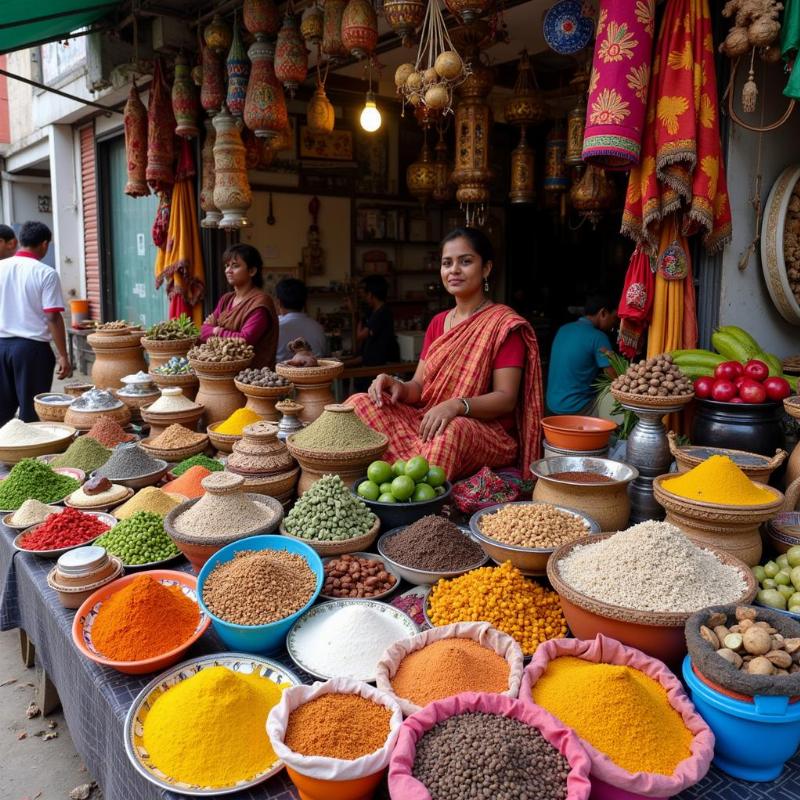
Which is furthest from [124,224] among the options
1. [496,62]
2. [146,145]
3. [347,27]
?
[347,27]

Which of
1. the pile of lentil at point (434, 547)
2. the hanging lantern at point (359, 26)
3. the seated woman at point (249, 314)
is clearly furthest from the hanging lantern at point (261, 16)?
the pile of lentil at point (434, 547)

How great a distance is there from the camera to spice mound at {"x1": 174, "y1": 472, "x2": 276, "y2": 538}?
198cm

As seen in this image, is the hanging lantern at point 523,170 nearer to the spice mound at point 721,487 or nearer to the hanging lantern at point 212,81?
the hanging lantern at point 212,81

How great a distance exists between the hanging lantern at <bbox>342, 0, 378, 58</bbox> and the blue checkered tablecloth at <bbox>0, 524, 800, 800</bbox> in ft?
7.95

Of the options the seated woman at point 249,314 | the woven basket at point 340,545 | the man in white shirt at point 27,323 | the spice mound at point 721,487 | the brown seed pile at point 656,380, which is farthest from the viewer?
the man in white shirt at point 27,323

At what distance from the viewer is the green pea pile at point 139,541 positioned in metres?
2.06

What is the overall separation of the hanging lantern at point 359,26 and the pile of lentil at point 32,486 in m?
2.30

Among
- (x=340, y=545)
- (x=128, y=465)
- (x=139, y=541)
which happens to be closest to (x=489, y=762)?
(x=340, y=545)

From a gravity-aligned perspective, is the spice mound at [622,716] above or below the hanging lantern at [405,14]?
below

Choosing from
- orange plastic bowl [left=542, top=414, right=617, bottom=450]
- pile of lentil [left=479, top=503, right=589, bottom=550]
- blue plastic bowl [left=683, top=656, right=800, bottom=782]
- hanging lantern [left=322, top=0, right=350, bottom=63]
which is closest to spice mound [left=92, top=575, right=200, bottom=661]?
pile of lentil [left=479, top=503, right=589, bottom=550]

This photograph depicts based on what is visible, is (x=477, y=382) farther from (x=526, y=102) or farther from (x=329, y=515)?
(x=526, y=102)

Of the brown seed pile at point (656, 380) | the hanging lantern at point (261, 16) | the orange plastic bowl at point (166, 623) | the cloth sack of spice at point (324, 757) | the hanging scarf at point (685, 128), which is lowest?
the orange plastic bowl at point (166, 623)

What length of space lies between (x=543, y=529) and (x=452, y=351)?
1.26 metres

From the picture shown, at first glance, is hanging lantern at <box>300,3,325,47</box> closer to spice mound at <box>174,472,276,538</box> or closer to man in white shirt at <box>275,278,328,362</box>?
man in white shirt at <box>275,278,328,362</box>
